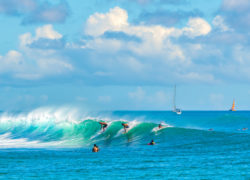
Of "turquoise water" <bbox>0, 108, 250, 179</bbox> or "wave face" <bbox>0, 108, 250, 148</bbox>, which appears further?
"wave face" <bbox>0, 108, 250, 148</bbox>

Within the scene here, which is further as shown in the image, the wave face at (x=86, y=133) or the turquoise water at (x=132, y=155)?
the wave face at (x=86, y=133)

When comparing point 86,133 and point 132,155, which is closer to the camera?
point 132,155

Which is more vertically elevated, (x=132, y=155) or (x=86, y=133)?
(x=86, y=133)

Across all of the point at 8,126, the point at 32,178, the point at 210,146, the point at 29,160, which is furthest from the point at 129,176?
the point at 8,126

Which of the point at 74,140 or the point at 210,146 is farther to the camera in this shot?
the point at 74,140

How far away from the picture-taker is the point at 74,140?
46.8 meters

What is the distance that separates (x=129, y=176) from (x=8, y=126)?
49166 millimetres

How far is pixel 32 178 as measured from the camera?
886 inches

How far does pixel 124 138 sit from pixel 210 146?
12098mm

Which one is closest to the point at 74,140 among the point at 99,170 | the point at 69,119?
the point at 69,119

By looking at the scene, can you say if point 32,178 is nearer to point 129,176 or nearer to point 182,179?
point 129,176

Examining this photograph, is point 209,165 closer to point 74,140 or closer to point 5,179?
point 5,179

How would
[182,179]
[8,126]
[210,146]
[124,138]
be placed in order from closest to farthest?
[182,179]
[210,146]
[124,138]
[8,126]

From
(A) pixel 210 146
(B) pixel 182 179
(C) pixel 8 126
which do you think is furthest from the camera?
(C) pixel 8 126
